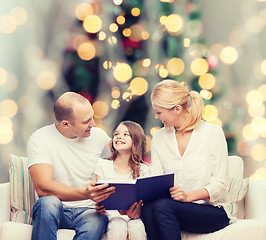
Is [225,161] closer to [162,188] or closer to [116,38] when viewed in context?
[162,188]

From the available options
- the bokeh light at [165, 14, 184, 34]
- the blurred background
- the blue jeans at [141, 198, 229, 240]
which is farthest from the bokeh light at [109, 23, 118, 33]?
the blue jeans at [141, 198, 229, 240]

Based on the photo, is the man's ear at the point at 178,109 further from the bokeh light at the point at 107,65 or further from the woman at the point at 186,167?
the bokeh light at the point at 107,65

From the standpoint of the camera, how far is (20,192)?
2111 millimetres

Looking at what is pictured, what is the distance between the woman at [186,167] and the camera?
1.71 metres

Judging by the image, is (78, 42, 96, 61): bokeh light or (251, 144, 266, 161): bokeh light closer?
(78, 42, 96, 61): bokeh light

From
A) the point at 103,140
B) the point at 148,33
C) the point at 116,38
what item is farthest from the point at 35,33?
the point at 103,140

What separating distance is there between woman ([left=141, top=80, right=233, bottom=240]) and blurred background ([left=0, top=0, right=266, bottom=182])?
669mm

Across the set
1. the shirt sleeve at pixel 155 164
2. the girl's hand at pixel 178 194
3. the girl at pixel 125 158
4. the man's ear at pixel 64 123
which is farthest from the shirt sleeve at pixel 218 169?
the man's ear at pixel 64 123

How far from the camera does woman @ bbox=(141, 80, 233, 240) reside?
5.62ft

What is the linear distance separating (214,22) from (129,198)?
79.5 inches

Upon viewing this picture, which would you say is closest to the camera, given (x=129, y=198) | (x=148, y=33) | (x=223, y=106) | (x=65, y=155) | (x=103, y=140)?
(x=129, y=198)

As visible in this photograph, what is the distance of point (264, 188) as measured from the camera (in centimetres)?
212

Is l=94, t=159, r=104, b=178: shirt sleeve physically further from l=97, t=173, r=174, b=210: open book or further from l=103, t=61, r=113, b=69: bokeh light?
l=103, t=61, r=113, b=69: bokeh light

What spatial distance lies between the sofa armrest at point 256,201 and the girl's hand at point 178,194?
1.72 feet
